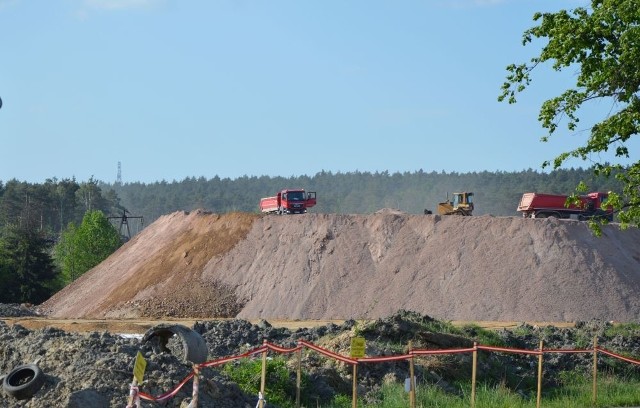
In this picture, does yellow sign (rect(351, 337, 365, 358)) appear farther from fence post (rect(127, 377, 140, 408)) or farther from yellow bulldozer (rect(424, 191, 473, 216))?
yellow bulldozer (rect(424, 191, 473, 216))

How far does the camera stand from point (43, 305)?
62438 mm

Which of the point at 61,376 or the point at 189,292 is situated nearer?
the point at 61,376

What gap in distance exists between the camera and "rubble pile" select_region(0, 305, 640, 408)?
16.6 m

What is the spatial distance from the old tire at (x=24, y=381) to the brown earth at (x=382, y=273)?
116 feet

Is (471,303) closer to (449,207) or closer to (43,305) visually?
(449,207)

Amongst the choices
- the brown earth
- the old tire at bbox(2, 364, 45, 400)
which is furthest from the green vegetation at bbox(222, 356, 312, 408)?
the brown earth

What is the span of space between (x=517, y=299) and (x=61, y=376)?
3729cm

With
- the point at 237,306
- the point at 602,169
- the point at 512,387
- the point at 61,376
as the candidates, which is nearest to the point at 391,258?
the point at 237,306

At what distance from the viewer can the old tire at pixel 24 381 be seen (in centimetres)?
1642

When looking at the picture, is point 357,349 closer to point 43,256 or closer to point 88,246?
point 43,256

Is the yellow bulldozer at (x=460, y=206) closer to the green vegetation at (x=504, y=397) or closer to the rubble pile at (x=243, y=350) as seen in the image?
the rubble pile at (x=243, y=350)

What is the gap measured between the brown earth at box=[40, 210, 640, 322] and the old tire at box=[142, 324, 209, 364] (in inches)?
1201

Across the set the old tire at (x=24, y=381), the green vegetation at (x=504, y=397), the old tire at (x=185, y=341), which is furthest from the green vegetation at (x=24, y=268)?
the old tire at (x=24, y=381)

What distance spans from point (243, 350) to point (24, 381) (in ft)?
34.6
